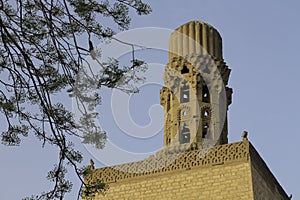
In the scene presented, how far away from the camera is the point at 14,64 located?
256 inches

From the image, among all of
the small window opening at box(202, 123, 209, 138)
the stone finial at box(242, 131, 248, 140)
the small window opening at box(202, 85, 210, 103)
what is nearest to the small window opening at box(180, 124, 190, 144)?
the small window opening at box(202, 123, 209, 138)

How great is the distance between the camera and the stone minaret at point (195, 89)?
16.7 meters

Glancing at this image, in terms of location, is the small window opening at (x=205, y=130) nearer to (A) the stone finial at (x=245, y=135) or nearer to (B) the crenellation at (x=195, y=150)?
(B) the crenellation at (x=195, y=150)

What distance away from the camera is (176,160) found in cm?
1597

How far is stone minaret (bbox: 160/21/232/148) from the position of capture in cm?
1669

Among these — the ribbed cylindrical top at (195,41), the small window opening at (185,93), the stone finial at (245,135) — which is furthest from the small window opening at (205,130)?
the ribbed cylindrical top at (195,41)

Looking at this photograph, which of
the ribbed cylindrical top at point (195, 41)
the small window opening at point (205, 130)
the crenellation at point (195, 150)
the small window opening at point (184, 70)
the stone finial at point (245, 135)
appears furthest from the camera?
the ribbed cylindrical top at point (195, 41)

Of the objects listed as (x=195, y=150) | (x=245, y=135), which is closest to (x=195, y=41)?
(x=195, y=150)

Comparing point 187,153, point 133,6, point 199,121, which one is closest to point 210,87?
point 199,121

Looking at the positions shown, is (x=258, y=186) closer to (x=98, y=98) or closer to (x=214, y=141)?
(x=214, y=141)

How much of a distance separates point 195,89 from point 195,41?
1.65m

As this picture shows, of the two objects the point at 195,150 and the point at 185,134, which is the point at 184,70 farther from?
the point at 195,150

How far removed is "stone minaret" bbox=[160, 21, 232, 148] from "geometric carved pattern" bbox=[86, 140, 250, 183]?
442 mm

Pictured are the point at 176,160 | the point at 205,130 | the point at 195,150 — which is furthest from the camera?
the point at 205,130
